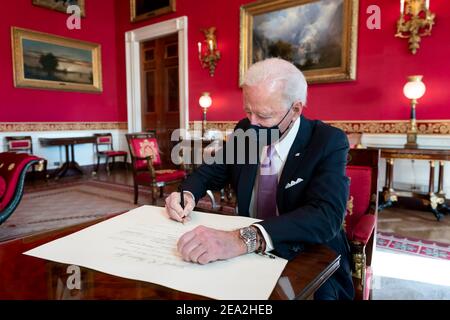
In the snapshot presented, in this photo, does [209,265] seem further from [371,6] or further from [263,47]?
[263,47]

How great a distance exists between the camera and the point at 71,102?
7297mm

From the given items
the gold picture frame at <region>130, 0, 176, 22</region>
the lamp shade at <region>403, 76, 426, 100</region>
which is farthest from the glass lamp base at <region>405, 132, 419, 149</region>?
the gold picture frame at <region>130, 0, 176, 22</region>

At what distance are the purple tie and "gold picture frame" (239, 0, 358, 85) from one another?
4023 mm

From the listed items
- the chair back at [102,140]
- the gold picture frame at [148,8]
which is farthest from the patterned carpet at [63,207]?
the gold picture frame at [148,8]

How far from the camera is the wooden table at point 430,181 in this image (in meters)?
3.74

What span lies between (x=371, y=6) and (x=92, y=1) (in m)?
6.17

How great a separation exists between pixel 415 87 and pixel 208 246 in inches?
162

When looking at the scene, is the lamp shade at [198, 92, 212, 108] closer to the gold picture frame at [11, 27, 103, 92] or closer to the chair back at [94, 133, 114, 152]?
the chair back at [94, 133, 114, 152]

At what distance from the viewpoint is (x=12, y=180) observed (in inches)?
104

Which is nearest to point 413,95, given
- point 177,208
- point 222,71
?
point 222,71

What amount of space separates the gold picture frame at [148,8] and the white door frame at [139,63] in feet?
0.76

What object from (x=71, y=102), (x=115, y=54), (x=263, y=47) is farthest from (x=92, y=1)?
(x=263, y=47)

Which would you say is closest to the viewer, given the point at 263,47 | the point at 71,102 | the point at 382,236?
the point at 382,236

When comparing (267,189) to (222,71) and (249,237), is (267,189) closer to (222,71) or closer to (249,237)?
(249,237)
